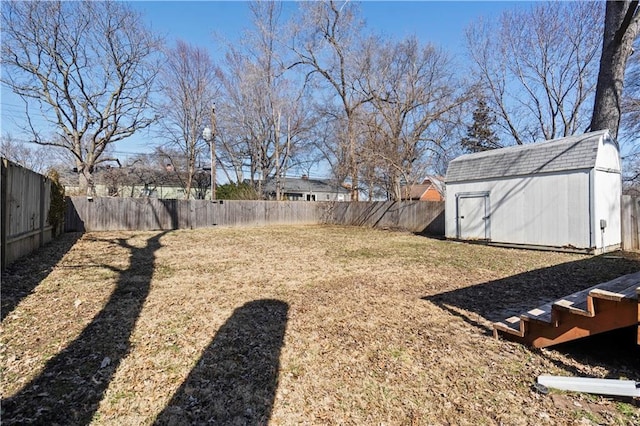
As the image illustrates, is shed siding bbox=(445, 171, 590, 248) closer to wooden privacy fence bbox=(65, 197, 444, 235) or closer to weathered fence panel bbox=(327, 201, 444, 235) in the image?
weathered fence panel bbox=(327, 201, 444, 235)

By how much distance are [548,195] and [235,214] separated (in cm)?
1343

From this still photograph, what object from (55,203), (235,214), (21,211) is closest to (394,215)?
(235,214)

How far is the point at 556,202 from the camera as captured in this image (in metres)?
8.73

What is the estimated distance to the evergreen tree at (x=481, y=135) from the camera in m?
20.3

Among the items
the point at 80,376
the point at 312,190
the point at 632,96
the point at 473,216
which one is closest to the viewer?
the point at 80,376

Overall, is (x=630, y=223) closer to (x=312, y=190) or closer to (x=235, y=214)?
(x=235, y=214)

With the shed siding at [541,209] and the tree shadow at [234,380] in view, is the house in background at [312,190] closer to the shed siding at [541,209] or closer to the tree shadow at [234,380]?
the shed siding at [541,209]

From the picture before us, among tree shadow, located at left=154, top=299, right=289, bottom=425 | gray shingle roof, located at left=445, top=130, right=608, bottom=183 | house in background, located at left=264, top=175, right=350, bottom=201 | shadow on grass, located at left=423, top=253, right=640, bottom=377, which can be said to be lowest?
tree shadow, located at left=154, top=299, right=289, bottom=425

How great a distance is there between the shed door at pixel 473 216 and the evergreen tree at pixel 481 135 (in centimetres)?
1134

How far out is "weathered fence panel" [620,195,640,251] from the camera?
8727 millimetres

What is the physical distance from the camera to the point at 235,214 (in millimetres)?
16938

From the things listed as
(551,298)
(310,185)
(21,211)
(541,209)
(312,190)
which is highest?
(310,185)

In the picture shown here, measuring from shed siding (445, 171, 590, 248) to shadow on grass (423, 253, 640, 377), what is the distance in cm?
131

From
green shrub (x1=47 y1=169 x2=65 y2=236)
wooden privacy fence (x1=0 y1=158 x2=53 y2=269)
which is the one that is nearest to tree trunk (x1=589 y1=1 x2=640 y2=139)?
wooden privacy fence (x1=0 y1=158 x2=53 y2=269)
